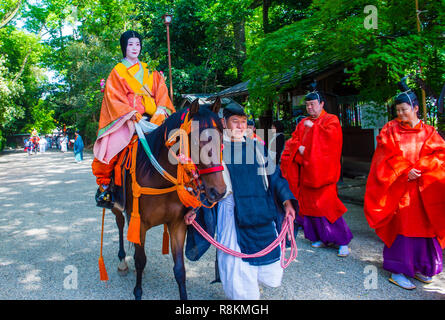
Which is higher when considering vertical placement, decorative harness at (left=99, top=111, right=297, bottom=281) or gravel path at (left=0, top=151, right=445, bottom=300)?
decorative harness at (left=99, top=111, right=297, bottom=281)

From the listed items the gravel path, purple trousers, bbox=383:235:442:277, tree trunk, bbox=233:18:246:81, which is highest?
tree trunk, bbox=233:18:246:81

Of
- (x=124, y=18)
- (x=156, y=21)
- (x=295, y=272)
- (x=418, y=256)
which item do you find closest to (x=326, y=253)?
(x=295, y=272)

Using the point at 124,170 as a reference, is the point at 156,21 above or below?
above

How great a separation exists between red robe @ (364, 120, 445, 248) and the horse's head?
6.86ft

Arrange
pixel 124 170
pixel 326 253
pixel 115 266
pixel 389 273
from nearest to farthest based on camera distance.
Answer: pixel 124 170, pixel 389 273, pixel 115 266, pixel 326 253

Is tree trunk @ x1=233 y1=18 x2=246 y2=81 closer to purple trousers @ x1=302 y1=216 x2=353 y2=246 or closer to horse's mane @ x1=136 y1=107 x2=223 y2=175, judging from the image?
purple trousers @ x1=302 y1=216 x2=353 y2=246

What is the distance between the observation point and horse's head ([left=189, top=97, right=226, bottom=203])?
229 centimetres

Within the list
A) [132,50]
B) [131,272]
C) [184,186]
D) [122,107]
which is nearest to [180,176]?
[184,186]

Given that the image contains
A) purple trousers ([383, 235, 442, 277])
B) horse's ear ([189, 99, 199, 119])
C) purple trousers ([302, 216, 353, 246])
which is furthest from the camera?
purple trousers ([302, 216, 353, 246])

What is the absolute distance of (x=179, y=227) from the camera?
308cm

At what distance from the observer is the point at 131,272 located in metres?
4.00

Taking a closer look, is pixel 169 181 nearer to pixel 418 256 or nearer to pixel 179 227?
pixel 179 227

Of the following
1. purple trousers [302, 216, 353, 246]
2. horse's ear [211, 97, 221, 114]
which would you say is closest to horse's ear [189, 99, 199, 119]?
horse's ear [211, 97, 221, 114]
